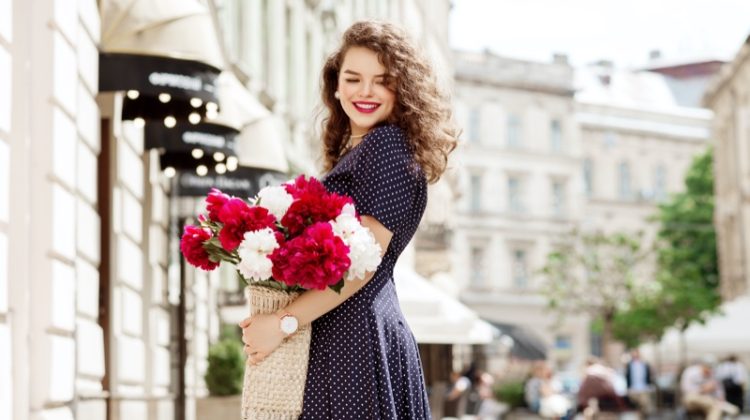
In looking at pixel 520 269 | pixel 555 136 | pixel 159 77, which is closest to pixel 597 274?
pixel 520 269

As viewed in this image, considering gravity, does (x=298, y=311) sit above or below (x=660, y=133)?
below

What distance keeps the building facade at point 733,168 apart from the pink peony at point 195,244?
45.0 meters

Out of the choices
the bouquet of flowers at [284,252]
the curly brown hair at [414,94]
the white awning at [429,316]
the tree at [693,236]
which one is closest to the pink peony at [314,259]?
the bouquet of flowers at [284,252]

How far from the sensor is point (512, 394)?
113 feet

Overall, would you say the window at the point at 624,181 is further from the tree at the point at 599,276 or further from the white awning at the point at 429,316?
the white awning at the point at 429,316

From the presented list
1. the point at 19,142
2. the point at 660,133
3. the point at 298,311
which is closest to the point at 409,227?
the point at 298,311

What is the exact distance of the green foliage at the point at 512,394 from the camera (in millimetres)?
34188

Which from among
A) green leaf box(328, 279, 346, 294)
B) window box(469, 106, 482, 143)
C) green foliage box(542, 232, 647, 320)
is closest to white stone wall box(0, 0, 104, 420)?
green leaf box(328, 279, 346, 294)

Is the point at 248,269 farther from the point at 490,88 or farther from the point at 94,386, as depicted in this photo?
the point at 490,88

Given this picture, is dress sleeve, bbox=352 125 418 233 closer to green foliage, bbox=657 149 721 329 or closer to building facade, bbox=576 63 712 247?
green foliage, bbox=657 149 721 329

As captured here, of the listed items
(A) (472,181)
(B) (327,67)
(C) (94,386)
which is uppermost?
(A) (472,181)

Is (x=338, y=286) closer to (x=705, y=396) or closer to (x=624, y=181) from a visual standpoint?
(x=705, y=396)

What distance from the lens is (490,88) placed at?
236 ft

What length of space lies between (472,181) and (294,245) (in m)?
68.7
